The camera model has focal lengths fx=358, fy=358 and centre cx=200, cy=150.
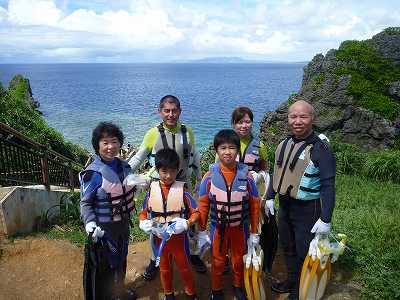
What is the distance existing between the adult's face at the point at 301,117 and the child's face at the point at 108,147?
1916 mm

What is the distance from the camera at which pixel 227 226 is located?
12.9 ft

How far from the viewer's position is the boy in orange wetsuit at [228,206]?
3.87 m

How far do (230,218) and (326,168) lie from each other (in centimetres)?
114

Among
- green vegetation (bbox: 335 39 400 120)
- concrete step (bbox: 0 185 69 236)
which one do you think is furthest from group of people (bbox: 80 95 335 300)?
green vegetation (bbox: 335 39 400 120)

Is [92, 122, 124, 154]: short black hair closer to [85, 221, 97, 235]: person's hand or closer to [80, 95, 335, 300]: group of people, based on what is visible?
[80, 95, 335, 300]: group of people

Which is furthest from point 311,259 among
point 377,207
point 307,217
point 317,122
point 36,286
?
point 317,122

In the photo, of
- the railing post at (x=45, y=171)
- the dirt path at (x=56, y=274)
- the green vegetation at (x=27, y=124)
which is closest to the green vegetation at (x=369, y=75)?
the dirt path at (x=56, y=274)

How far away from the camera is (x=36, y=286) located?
4.62 meters

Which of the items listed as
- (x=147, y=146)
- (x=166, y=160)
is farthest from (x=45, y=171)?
(x=166, y=160)

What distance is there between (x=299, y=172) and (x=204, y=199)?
1078 mm

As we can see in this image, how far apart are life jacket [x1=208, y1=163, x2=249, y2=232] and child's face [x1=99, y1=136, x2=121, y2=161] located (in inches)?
42.8

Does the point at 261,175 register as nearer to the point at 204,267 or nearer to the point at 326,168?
the point at 326,168

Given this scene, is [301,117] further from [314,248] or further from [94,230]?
[94,230]

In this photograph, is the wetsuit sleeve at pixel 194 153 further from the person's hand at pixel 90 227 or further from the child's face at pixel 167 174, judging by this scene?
the person's hand at pixel 90 227
